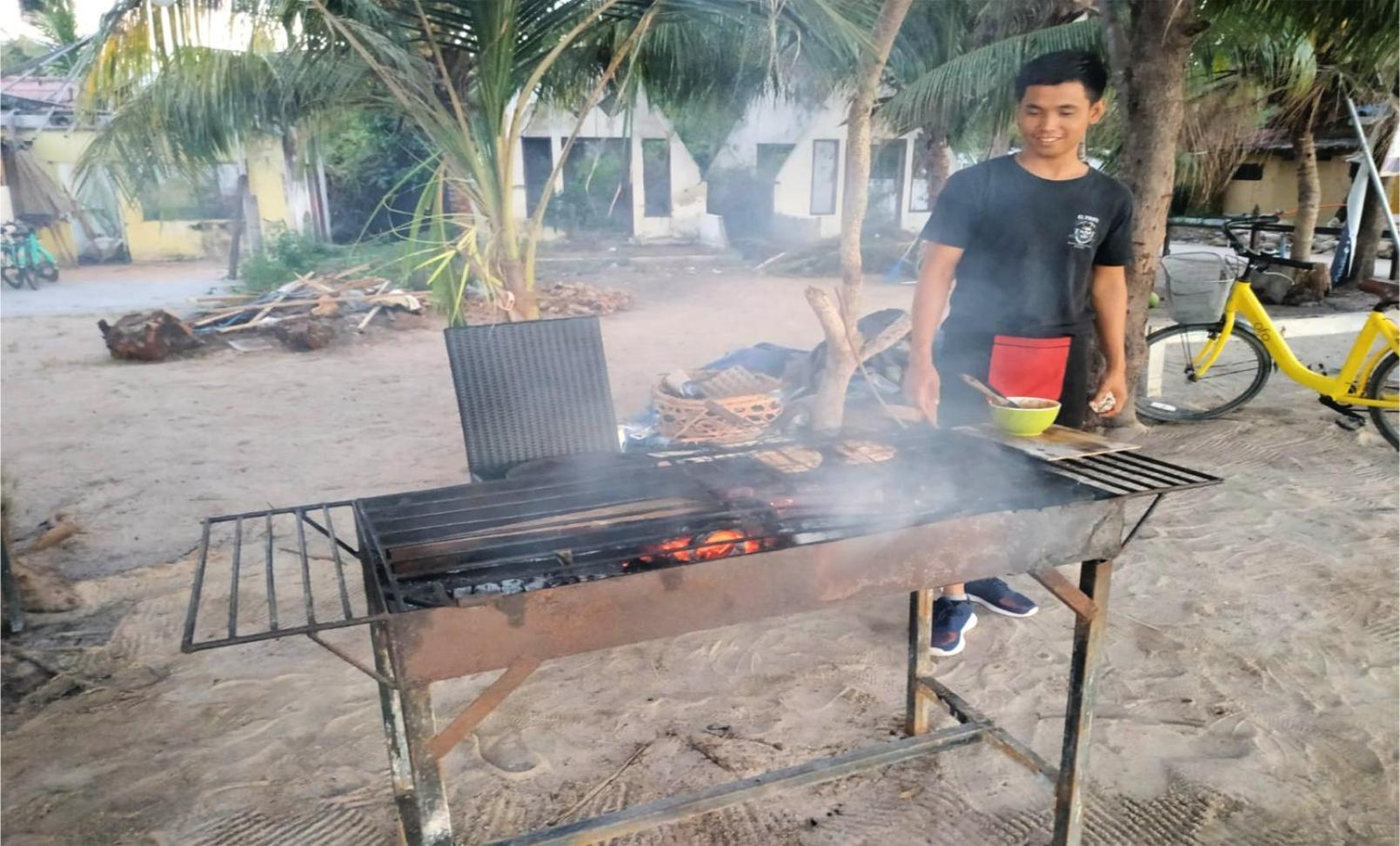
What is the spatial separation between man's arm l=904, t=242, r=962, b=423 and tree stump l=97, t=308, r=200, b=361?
27.4ft

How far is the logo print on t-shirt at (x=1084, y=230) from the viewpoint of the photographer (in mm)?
2670

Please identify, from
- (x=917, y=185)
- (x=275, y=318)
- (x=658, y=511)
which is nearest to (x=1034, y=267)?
(x=658, y=511)

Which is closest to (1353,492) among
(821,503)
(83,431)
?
(821,503)

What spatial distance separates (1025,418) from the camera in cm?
214

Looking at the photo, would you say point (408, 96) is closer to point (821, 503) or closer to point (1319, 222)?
point (821, 503)

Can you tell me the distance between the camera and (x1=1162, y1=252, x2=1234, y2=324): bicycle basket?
18.9 feet

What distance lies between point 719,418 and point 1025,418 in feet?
8.01

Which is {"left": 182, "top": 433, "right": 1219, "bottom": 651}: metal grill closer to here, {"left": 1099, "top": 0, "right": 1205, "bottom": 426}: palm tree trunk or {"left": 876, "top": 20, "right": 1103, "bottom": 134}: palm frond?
{"left": 1099, "top": 0, "right": 1205, "bottom": 426}: palm tree trunk

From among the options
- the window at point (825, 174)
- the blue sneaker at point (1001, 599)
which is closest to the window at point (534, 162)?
Answer: the window at point (825, 174)

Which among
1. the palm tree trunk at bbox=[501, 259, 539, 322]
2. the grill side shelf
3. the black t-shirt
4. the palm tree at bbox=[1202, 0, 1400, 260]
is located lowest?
the grill side shelf

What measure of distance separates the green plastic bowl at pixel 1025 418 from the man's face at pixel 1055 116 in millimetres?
850

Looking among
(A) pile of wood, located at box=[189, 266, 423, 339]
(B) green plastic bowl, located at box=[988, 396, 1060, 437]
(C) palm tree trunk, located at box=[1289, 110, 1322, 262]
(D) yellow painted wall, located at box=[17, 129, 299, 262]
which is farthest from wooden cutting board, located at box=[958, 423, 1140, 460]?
(D) yellow painted wall, located at box=[17, 129, 299, 262]

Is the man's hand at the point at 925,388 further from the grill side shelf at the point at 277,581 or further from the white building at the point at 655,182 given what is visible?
the white building at the point at 655,182

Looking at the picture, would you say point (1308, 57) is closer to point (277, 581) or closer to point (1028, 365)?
point (1028, 365)
